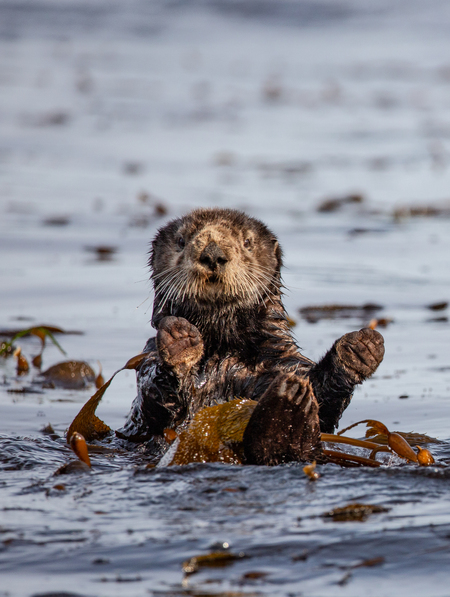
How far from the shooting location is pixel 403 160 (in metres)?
12.0

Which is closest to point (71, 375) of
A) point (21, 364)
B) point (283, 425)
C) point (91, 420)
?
point (21, 364)

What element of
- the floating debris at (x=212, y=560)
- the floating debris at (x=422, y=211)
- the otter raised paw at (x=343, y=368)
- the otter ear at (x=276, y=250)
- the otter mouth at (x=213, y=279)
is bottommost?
the floating debris at (x=212, y=560)

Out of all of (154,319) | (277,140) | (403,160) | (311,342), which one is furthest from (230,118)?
(154,319)

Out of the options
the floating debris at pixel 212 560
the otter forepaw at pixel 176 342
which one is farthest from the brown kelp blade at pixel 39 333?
the floating debris at pixel 212 560

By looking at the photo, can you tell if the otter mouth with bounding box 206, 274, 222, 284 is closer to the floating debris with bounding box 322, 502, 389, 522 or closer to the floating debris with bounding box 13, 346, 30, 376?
the floating debris with bounding box 322, 502, 389, 522

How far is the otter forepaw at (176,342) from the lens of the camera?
3.40m

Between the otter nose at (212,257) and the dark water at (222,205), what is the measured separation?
81 cm

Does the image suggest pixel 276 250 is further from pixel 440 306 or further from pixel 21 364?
pixel 440 306

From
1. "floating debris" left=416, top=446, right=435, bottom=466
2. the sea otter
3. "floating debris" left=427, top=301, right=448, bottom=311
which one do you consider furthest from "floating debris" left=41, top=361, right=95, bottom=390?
"floating debris" left=427, top=301, right=448, bottom=311

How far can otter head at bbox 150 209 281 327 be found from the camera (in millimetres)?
3730

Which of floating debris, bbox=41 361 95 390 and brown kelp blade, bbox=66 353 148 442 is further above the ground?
floating debris, bbox=41 361 95 390

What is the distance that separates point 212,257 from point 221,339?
1.48 ft

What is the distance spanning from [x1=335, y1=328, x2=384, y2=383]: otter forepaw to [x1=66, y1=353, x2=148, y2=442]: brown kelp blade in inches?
35.0

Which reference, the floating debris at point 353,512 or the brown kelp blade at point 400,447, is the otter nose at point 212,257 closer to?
the brown kelp blade at point 400,447
